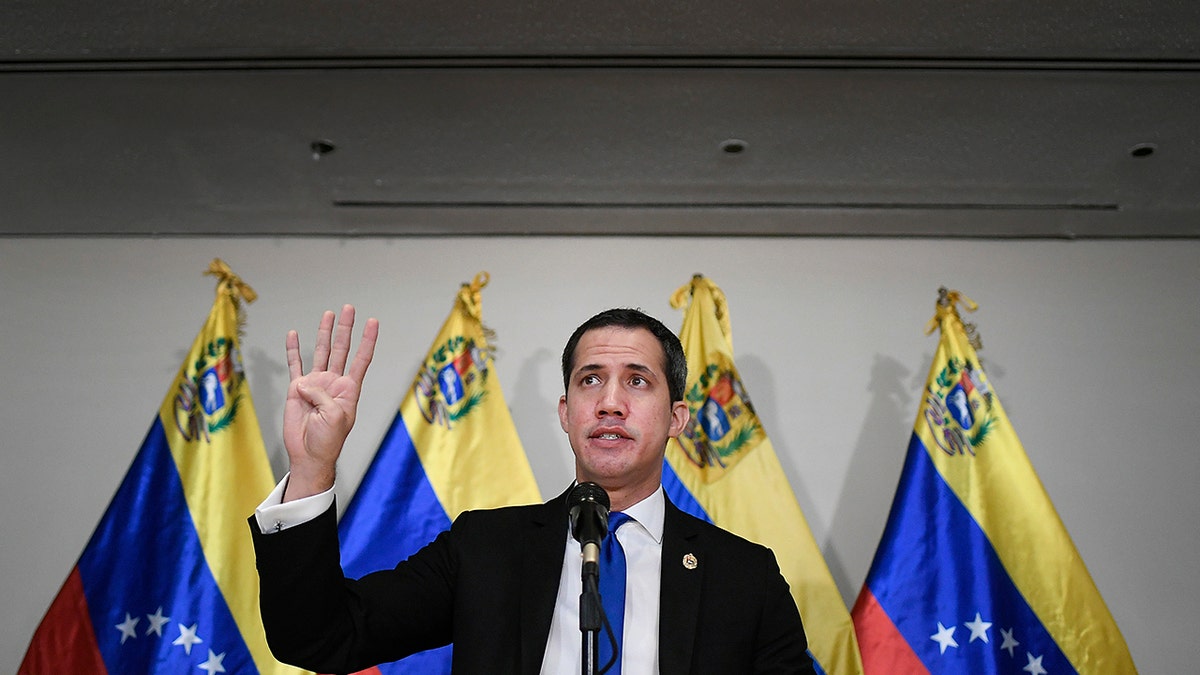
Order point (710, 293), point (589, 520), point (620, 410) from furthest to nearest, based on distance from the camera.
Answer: point (710, 293)
point (620, 410)
point (589, 520)

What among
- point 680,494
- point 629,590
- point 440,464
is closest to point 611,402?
point 629,590

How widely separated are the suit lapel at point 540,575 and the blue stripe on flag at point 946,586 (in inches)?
64.6

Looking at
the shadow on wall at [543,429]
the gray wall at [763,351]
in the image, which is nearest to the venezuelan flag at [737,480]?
the gray wall at [763,351]

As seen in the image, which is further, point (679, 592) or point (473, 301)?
point (473, 301)

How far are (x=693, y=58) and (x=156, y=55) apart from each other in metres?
1.56

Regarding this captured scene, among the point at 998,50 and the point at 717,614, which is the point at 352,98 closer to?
the point at 998,50

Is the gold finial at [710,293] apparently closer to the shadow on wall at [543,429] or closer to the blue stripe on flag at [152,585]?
the shadow on wall at [543,429]

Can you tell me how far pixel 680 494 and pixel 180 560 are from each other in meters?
1.55

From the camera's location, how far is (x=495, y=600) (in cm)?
184

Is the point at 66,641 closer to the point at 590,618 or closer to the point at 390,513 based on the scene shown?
the point at 390,513

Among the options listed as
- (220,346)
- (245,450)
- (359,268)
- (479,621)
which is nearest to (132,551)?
(245,450)

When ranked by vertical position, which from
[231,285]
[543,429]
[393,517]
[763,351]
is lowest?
[393,517]

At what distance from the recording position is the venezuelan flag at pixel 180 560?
320 centimetres

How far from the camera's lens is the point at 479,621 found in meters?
1.82
